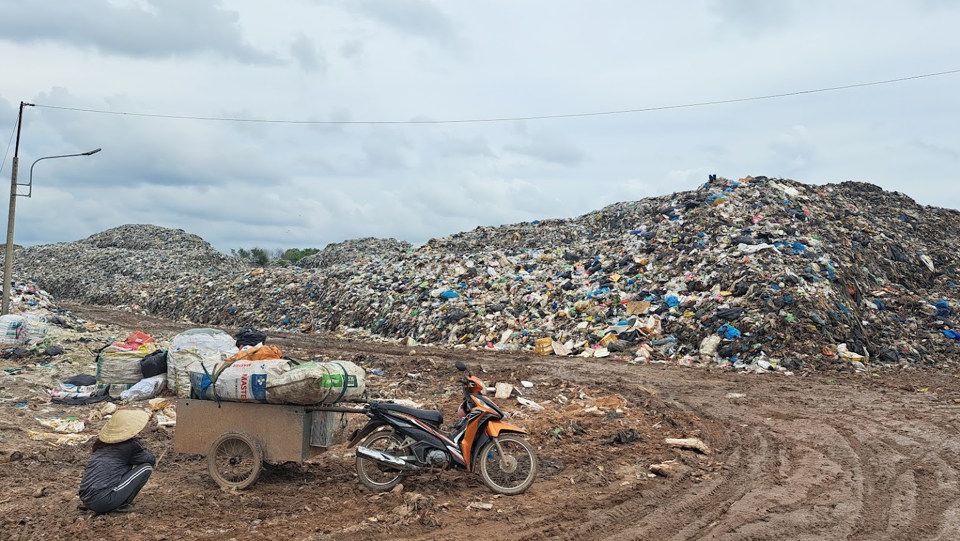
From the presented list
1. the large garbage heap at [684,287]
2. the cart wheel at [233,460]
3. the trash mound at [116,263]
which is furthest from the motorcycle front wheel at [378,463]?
the trash mound at [116,263]

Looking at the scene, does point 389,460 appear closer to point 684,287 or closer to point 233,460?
point 233,460

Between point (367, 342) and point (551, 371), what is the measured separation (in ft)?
21.3

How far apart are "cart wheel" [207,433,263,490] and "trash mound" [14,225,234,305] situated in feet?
88.8

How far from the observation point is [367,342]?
1612cm

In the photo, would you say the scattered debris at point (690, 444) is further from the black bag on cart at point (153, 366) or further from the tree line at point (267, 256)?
the tree line at point (267, 256)

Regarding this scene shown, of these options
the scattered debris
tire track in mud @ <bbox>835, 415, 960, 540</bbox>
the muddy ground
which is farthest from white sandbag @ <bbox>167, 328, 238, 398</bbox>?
tire track in mud @ <bbox>835, 415, 960, 540</bbox>

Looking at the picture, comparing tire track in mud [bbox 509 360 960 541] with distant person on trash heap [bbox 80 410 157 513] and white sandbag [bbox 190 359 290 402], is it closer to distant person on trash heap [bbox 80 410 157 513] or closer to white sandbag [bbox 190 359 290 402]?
white sandbag [bbox 190 359 290 402]

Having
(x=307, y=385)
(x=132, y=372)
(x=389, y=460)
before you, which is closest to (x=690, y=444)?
(x=389, y=460)

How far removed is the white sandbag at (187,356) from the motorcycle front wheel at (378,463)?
3.77 m

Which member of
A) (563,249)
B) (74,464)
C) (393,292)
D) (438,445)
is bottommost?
(74,464)

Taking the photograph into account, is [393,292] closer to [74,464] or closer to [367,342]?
[367,342]

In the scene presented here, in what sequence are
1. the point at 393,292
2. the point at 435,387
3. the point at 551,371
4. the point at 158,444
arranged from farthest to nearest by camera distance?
the point at 393,292
the point at 551,371
the point at 435,387
the point at 158,444

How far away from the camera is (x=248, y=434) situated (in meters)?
5.11

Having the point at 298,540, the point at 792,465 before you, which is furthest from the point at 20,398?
the point at 792,465
